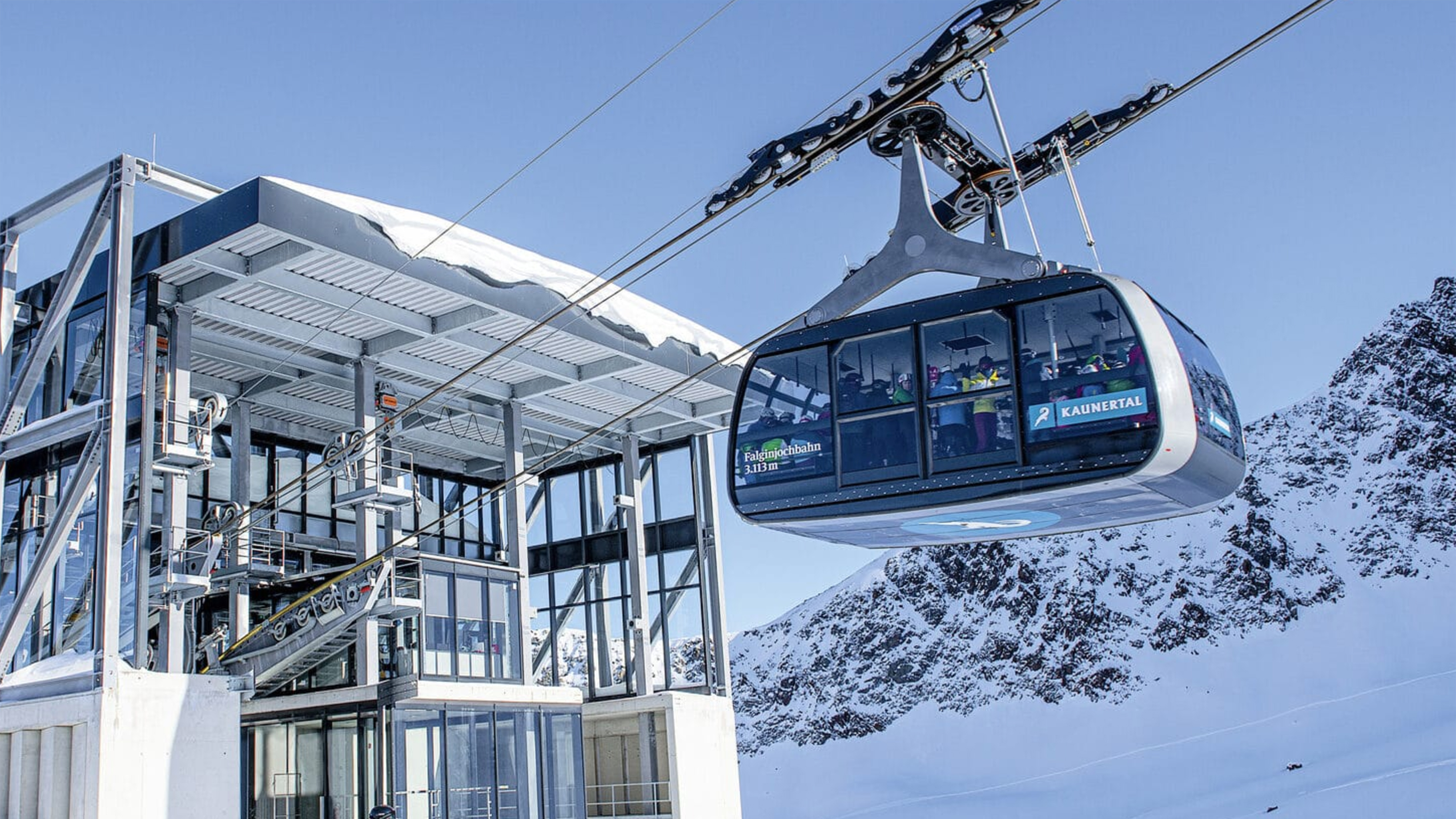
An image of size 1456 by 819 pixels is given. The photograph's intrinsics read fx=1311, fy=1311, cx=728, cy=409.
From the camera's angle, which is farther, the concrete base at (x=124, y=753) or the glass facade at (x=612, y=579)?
the glass facade at (x=612, y=579)

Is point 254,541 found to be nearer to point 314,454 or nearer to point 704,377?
point 314,454

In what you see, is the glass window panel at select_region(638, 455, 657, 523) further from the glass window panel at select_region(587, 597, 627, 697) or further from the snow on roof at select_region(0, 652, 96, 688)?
the snow on roof at select_region(0, 652, 96, 688)

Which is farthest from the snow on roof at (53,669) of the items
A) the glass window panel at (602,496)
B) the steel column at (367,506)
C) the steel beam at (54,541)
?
the glass window panel at (602,496)

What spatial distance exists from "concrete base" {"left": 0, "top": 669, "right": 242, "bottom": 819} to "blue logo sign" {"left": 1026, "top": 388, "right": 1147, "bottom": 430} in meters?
10.0

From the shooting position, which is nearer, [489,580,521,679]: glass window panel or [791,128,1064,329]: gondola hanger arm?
[791,128,1064,329]: gondola hanger arm

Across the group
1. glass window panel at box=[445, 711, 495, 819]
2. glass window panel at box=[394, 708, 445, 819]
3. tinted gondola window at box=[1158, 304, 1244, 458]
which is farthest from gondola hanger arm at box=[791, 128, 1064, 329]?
glass window panel at box=[445, 711, 495, 819]

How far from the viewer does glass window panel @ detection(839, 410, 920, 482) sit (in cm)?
1054

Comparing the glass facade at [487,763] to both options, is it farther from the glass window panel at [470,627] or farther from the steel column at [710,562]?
the steel column at [710,562]

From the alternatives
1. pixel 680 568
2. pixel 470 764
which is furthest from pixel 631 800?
pixel 470 764

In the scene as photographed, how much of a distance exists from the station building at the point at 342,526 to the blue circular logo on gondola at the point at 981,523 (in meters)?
3.99

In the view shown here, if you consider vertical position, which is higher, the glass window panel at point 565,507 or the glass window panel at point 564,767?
the glass window panel at point 565,507

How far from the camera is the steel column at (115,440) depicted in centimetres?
1436

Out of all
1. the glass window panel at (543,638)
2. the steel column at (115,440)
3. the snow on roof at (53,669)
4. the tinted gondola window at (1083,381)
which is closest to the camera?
the tinted gondola window at (1083,381)

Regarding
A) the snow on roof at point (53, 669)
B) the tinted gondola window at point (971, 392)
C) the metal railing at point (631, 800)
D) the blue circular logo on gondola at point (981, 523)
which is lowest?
the metal railing at point (631, 800)
